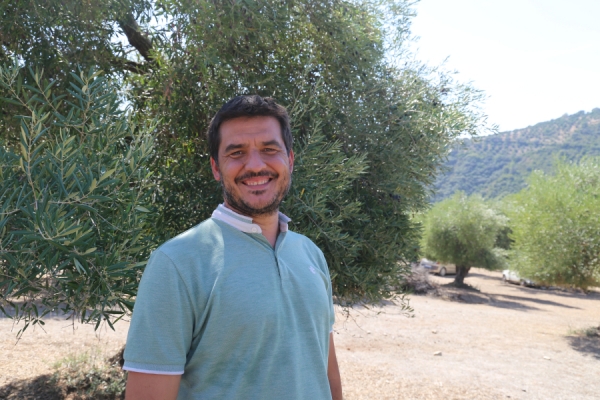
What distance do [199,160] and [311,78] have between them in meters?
1.38

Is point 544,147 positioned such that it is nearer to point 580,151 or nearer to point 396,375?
point 580,151

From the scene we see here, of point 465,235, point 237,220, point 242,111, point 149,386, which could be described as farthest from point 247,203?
point 465,235

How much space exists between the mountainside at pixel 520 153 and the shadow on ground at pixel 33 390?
110 m

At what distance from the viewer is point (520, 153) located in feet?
456

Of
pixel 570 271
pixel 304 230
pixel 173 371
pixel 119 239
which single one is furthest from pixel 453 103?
pixel 570 271

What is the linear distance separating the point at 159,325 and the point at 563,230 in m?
17.5

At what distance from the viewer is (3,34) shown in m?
4.40

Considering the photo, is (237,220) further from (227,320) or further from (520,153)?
(520,153)

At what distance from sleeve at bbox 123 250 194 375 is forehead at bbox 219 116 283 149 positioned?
61 centimetres

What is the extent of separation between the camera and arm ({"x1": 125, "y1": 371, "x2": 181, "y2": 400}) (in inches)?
57.8

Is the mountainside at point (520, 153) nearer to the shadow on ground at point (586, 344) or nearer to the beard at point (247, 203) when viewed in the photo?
the shadow on ground at point (586, 344)

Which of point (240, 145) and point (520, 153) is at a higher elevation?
point (520, 153)

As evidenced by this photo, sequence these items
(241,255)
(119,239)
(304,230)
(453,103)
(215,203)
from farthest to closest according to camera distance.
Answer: (453,103) < (215,203) < (304,230) < (119,239) < (241,255)

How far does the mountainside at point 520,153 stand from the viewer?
385 feet
